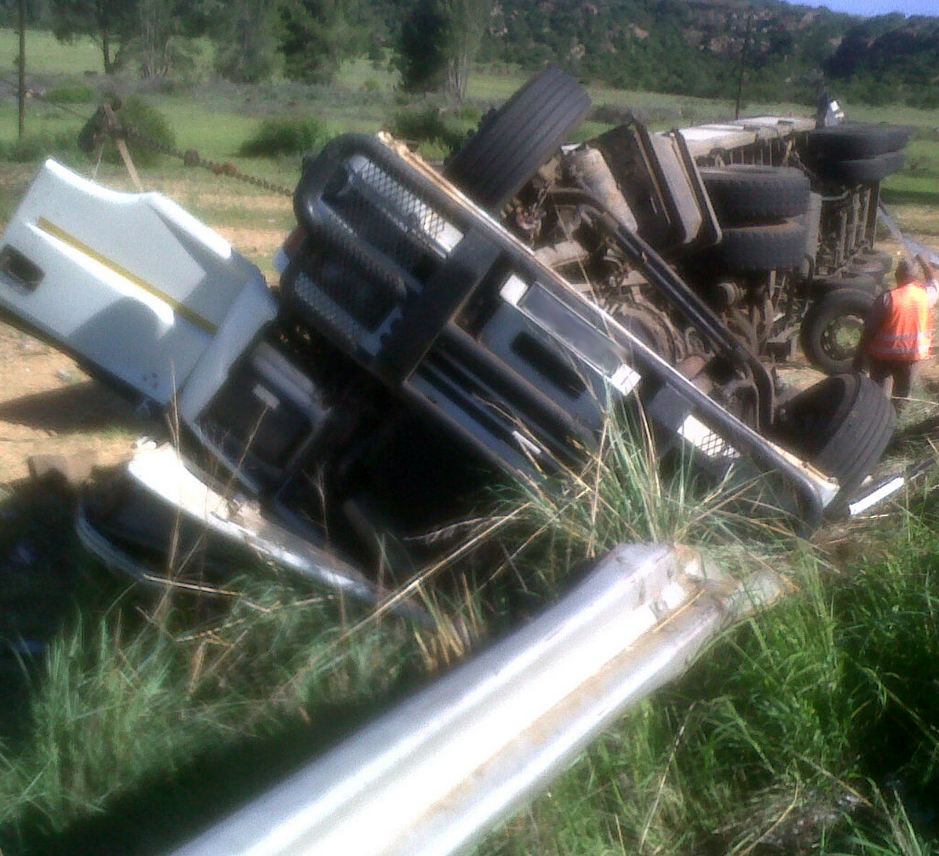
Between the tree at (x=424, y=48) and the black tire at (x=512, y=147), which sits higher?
the black tire at (x=512, y=147)

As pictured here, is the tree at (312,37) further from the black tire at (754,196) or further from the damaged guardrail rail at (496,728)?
the damaged guardrail rail at (496,728)

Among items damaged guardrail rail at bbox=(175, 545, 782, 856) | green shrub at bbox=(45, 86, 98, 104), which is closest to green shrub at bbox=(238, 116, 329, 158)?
green shrub at bbox=(45, 86, 98, 104)

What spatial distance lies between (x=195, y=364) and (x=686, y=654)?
235 centimetres

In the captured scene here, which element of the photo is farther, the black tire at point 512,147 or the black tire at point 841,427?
the black tire at point 512,147

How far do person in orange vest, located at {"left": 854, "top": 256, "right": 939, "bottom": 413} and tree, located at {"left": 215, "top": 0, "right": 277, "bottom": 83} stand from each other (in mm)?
47881

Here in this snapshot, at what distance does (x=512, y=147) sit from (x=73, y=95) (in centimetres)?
3013

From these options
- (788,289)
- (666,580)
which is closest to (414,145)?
(666,580)

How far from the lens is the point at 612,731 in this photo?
2.76 metres

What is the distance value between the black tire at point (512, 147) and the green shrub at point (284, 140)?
73.9 ft

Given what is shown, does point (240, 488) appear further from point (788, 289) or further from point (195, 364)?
point (788, 289)

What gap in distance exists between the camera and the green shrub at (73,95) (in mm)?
31438

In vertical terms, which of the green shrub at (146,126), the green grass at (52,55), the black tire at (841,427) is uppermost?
the black tire at (841,427)

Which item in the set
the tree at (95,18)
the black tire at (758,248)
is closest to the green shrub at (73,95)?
the tree at (95,18)

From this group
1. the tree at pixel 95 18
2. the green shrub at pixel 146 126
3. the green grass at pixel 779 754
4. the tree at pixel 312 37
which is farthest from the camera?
the tree at pixel 312 37
